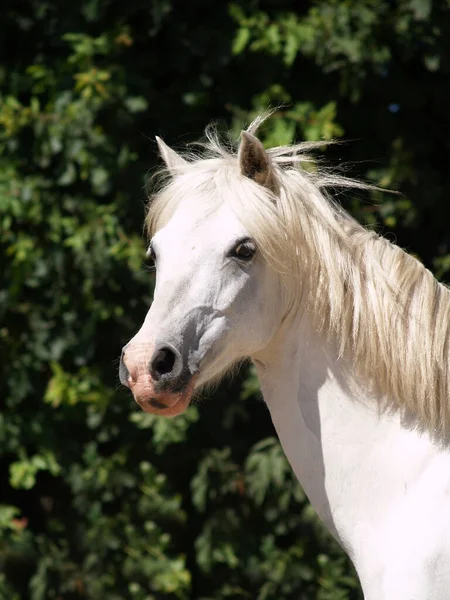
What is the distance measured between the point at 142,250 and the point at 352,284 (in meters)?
1.89

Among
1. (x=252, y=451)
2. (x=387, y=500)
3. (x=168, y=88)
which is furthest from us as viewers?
(x=168, y=88)

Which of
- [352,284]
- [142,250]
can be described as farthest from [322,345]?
[142,250]

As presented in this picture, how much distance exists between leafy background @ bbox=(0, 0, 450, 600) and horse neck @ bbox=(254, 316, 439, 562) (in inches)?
68.7

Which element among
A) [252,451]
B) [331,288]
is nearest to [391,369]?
[331,288]

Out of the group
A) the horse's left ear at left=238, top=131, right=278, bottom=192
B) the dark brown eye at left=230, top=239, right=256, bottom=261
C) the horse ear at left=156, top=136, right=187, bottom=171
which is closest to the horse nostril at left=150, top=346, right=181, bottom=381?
the dark brown eye at left=230, top=239, right=256, bottom=261

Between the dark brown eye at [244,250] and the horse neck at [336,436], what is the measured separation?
173 millimetres

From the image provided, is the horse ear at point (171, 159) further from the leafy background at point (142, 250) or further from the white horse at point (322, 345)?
the leafy background at point (142, 250)

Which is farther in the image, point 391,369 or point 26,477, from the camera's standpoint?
point 26,477

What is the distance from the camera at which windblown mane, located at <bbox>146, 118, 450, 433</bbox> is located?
1.58m

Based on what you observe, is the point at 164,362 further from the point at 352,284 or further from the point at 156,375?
the point at 352,284

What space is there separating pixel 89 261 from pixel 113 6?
1.09 metres

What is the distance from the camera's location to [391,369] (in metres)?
1.59

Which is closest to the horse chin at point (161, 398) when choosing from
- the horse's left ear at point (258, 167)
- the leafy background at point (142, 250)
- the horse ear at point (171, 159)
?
the horse's left ear at point (258, 167)

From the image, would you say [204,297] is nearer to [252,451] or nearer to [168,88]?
[252,451]
